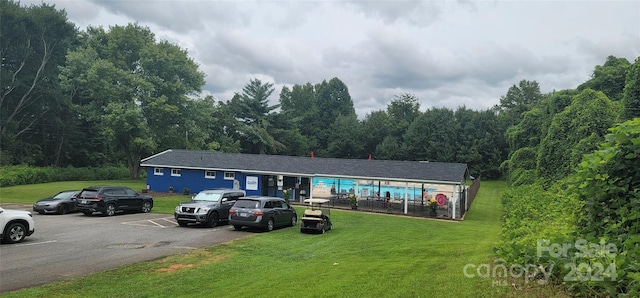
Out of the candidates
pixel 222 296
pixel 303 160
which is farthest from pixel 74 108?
pixel 222 296

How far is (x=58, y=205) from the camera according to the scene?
22.4 metres

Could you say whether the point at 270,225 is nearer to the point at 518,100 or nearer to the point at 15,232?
the point at 15,232

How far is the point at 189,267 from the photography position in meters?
10.8

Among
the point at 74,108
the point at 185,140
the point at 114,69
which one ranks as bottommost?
the point at 185,140

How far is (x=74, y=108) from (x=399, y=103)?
2080 inches

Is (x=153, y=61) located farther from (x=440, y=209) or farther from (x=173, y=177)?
(x=440, y=209)

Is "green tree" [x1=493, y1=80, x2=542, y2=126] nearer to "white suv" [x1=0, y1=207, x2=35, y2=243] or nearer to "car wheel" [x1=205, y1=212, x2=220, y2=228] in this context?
"car wheel" [x1=205, y1=212, x2=220, y2=228]

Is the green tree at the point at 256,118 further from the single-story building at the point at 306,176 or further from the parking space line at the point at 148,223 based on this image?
the parking space line at the point at 148,223

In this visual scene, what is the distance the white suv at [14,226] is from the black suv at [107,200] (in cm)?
773

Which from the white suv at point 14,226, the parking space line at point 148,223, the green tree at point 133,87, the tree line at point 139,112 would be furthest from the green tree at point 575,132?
the green tree at point 133,87

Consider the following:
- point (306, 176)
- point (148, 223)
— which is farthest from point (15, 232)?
point (306, 176)

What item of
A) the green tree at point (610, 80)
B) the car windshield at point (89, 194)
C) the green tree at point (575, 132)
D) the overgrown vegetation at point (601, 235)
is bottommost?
the car windshield at point (89, 194)

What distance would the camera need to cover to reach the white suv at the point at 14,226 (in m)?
13.3

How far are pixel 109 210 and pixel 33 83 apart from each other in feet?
120
